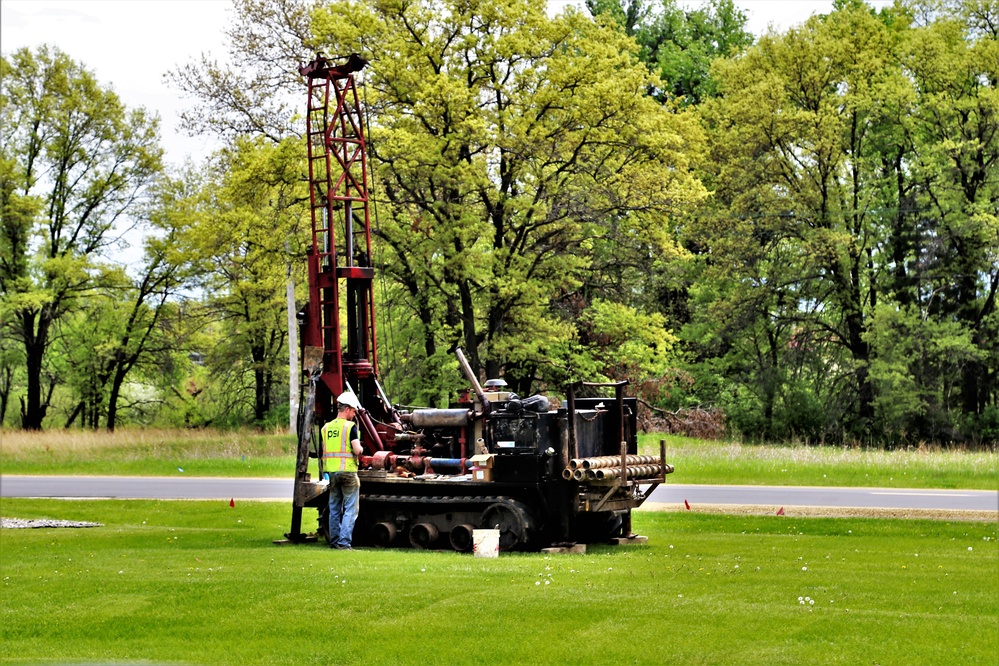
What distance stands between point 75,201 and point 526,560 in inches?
1690

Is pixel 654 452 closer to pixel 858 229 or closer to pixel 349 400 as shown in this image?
pixel 858 229

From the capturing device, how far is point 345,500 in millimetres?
18562

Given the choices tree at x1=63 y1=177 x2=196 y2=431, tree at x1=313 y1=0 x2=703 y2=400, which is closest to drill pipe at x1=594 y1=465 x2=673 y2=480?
tree at x1=313 y1=0 x2=703 y2=400

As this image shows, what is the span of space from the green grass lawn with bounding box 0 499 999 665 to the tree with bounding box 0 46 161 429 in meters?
35.5

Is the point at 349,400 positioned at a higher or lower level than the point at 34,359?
lower

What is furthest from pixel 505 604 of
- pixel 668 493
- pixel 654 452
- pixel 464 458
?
pixel 654 452

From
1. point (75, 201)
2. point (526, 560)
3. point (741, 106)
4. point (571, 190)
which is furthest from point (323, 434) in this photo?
point (75, 201)

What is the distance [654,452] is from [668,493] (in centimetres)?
1228

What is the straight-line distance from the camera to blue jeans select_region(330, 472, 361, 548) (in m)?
18.5

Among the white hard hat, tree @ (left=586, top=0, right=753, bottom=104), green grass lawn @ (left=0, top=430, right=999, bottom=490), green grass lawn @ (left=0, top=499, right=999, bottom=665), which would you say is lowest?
green grass lawn @ (left=0, top=499, right=999, bottom=665)

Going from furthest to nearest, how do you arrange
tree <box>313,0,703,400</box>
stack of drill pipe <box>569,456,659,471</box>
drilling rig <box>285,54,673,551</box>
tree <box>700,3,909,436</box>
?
tree <box>700,3,909,436</box> < tree <box>313,0,703,400</box> < drilling rig <box>285,54,673,551</box> < stack of drill pipe <box>569,456,659,471</box>

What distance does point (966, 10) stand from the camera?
47125mm

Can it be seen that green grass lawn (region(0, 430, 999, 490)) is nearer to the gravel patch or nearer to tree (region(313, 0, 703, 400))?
tree (region(313, 0, 703, 400))

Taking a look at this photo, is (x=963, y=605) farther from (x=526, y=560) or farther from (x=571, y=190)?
(x=571, y=190)
